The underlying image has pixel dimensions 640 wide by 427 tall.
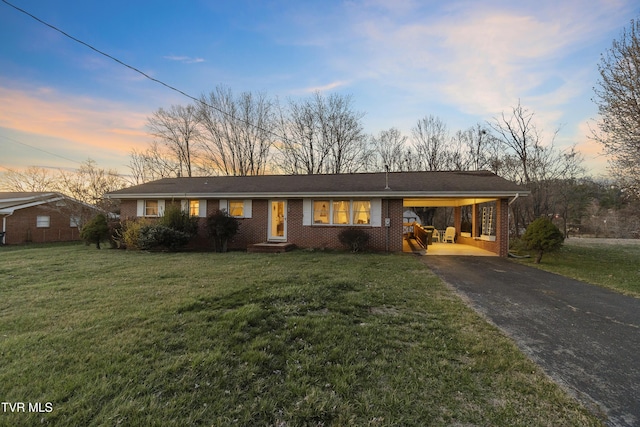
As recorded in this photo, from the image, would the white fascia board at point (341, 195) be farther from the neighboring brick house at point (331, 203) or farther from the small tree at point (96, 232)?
the small tree at point (96, 232)

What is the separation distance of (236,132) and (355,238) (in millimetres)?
18068

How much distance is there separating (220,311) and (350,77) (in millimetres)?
13034

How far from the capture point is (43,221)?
20.5m

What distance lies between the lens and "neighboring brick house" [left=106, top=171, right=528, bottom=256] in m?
12.0

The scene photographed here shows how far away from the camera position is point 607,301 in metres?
5.50

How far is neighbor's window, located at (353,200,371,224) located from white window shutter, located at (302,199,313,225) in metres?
2.03

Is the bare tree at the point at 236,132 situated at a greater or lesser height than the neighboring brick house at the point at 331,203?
greater

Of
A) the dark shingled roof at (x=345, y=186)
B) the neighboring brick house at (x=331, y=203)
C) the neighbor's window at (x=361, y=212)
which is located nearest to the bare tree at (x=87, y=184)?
the dark shingled roof at (x=345, y=186)

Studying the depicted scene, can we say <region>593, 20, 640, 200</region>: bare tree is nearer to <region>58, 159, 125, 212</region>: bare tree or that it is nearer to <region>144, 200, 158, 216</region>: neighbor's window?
<region>144, 200, 158, 216</region>: neighbor's window

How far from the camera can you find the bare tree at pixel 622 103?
8789 mm

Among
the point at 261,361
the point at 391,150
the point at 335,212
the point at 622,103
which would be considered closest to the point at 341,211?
the point at 335,212

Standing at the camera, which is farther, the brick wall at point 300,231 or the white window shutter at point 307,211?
the white window shutter at point 307,211

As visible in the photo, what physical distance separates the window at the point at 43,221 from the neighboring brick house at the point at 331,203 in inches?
431

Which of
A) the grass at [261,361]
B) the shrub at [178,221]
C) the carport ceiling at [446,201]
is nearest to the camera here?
the grass at [261,361]
